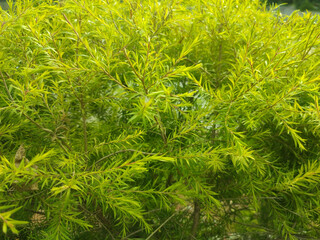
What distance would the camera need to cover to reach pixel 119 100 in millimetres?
882

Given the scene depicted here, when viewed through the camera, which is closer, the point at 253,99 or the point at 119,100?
the point at 253,99

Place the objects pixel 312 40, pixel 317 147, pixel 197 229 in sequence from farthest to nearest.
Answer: pixel 197 229, pixel 317 147, pixel 312 40

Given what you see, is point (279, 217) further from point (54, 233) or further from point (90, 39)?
point (90, 39)

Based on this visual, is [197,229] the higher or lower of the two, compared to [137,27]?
lower

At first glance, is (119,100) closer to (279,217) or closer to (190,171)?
(190,171)

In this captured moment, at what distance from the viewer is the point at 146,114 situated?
0.63 m

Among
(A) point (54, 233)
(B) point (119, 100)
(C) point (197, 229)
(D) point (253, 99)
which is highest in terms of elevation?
(D) point (253, 99)

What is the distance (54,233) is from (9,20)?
0.45 metres

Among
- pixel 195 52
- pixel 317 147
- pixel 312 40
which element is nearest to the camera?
pixel 312 40

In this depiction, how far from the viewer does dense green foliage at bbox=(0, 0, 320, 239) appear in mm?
697

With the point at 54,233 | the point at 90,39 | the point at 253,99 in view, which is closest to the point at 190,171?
the point at 253,99

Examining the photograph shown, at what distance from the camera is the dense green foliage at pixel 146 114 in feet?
2.29

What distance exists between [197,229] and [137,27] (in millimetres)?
786

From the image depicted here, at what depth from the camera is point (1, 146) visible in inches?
33.3
